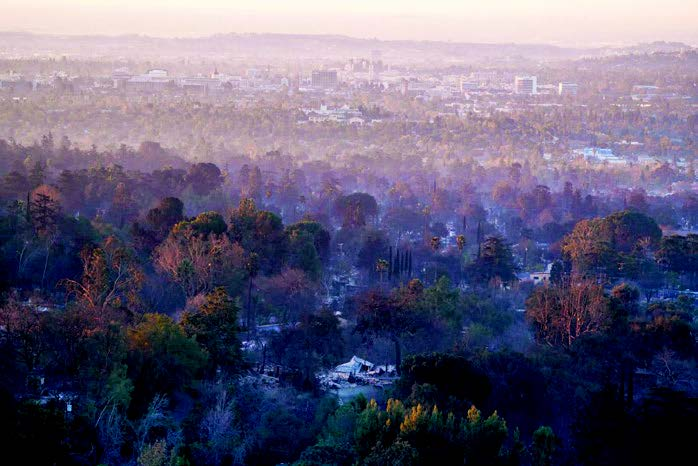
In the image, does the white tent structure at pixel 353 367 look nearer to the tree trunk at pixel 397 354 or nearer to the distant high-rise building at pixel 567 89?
the tree trunk at pixel 397 354

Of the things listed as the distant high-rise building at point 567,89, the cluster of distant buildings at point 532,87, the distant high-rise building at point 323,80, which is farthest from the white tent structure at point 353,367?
the distant high-rise building at point 323,80

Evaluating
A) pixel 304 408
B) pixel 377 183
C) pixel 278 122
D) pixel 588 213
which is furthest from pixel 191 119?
pixel 304 408

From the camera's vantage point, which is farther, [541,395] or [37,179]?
[37,179]

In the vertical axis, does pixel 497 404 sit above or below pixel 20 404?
below

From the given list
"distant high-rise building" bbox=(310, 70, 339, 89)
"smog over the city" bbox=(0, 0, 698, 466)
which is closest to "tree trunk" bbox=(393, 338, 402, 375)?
"smog over the city" bbox=(0, 0, 698, 466)

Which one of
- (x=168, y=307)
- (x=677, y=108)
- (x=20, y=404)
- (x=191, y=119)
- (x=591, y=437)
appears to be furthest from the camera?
(x=677, y=108)

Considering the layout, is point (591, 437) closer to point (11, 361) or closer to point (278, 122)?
point (11, 361)
